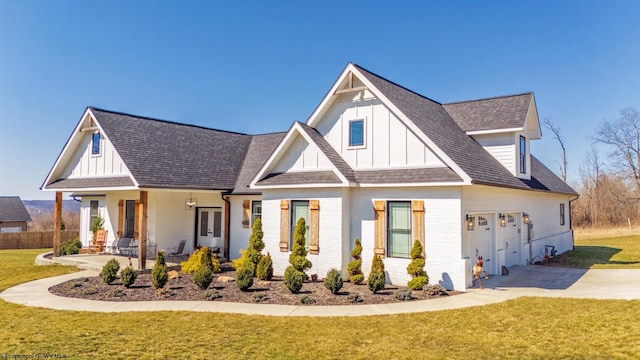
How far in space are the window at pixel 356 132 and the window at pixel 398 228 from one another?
109 inches

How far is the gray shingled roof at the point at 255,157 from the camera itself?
19.7 m

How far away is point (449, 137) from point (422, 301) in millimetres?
6661

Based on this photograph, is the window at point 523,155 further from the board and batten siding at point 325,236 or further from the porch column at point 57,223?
the porch column at point 57,223

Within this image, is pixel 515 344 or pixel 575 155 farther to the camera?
pixel 575 155

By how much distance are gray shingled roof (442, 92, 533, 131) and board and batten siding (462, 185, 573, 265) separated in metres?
2.87

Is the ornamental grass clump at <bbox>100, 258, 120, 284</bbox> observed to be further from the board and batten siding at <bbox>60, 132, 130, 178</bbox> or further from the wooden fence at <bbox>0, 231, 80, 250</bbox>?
the wooden fence at <bbox>0, 231, 80, 250</bbox>

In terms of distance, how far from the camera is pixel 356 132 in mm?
15258

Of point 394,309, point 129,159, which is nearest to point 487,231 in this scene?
point 394,309

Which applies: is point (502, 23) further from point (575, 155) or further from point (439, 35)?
point (575, 155)

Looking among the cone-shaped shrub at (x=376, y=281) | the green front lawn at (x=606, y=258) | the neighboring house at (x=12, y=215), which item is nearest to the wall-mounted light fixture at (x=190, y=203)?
the cone-shaped shrub at (x=376, y=281)

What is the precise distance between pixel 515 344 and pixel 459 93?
2642cm

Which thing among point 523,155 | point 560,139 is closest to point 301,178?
point 523,155

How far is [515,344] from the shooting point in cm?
749

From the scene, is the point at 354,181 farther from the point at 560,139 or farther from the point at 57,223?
the point at 560,139
